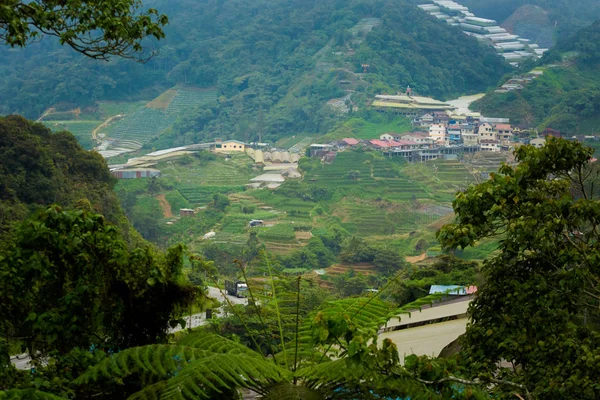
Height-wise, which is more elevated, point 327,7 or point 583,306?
point 327,7

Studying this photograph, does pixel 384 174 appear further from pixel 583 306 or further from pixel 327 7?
pixel 583 306

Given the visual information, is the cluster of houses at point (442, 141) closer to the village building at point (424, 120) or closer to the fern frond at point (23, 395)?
the village building at point (424, 120)

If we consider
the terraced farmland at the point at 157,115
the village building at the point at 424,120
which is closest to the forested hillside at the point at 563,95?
the village building at the point at 424,120

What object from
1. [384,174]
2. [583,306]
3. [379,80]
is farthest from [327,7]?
[583,306]

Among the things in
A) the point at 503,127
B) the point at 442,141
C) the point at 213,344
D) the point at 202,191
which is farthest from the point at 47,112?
the point at 213,344

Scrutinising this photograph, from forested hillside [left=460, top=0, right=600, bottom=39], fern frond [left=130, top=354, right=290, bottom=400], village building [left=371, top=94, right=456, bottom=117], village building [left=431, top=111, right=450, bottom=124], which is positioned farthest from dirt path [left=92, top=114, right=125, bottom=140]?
fern frond [left=130, top=354, right=290, bottom=400]

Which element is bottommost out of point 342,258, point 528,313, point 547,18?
point 342,258

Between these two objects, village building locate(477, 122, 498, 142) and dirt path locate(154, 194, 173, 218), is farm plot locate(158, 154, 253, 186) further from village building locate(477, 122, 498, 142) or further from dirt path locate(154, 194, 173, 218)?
village building locate(477, 122, 498, 142)
